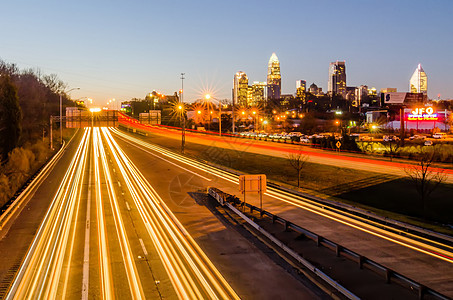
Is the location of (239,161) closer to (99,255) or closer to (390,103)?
(99,255)

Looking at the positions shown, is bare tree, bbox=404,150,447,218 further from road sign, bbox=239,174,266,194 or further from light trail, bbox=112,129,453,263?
road sign, bbox=239,174,266,194

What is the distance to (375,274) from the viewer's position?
466 inches

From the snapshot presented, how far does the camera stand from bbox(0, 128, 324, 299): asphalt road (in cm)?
1142

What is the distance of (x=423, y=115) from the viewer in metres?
86.5

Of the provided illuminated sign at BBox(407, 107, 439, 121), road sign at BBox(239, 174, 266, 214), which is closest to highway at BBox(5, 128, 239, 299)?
road sign at BBox(239, 174, 266, 214)

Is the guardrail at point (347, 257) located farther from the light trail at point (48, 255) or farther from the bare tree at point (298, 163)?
the bare tree at point (298, 163)

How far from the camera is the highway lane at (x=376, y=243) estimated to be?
12.6 m

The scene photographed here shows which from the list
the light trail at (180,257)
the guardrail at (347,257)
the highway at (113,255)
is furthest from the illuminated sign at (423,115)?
the guardrail at (347,257)

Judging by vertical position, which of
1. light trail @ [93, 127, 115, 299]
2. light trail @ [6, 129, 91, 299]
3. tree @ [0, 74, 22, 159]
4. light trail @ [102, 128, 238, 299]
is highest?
tree @ [0, 74, 22, 159]

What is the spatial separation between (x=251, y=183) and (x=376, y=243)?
654cm

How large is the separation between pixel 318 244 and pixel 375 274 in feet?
10.3

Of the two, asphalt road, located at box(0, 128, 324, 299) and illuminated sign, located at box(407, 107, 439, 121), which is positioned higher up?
illuminated sign, located at box(407, 107, 439, 121)

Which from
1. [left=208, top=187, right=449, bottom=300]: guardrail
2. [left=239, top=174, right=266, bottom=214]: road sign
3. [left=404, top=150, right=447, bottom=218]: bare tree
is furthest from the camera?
[left=404, top=150, right=447, bottom=218]: bare tree

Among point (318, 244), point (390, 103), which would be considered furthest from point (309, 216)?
point (390, 103)
